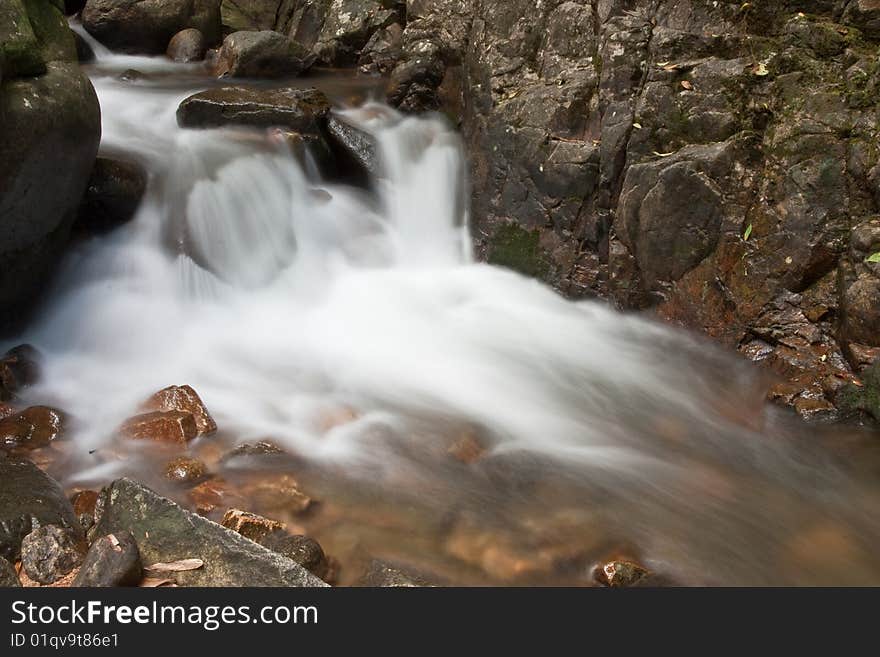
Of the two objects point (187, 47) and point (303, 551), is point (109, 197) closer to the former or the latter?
point (303, 551)

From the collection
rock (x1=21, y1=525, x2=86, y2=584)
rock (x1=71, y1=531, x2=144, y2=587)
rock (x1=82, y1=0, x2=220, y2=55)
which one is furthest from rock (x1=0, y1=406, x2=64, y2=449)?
rock (x1=82, y1=0, x2=220, y2=55)

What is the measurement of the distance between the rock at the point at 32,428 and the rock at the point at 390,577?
2817 mm

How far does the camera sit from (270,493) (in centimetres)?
468

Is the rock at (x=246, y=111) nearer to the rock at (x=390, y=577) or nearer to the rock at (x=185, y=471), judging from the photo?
the rock at (x=185, y=471)

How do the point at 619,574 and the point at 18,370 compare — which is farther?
the point at 18,370

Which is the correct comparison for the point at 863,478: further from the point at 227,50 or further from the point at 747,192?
the point at 227,50

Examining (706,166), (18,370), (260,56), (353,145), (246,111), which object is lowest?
(18,370)

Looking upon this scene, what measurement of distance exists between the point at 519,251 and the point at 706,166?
231 centimetres

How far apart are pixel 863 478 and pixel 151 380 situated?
18.9 ft

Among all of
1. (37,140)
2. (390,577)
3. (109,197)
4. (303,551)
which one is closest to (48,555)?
(303,551)

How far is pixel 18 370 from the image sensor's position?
233 inches

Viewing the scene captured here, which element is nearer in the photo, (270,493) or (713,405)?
(270,493)
